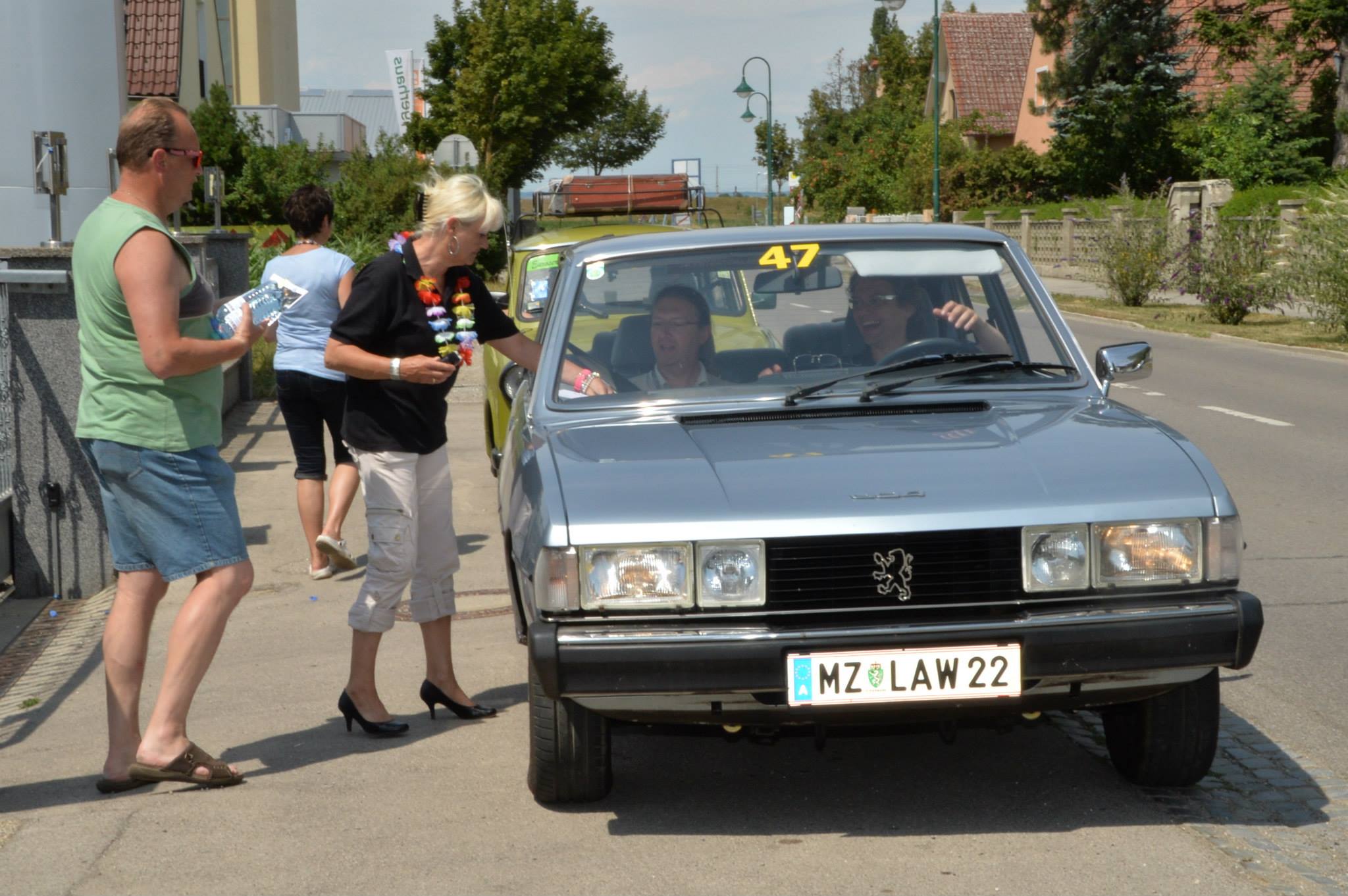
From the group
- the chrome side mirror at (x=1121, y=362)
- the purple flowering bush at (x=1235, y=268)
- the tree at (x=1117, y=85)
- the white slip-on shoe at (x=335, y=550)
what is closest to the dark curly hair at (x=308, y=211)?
the white slip-on shoe at (x=335, y=550)

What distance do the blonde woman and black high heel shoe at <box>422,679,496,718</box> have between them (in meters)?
0.12

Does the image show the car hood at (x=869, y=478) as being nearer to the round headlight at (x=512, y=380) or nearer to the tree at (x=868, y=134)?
the round headlight at (x=512, y=380)

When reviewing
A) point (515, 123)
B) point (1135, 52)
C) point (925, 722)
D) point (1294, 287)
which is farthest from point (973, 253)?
point (1135, 52)

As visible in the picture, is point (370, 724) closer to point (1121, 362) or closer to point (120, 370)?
point (120, 370)

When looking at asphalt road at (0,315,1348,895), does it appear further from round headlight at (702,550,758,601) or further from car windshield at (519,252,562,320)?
car windshield at (519,252,562,320)

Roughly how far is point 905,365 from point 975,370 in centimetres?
22

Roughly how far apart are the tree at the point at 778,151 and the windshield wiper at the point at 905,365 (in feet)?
270

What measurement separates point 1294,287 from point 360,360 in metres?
20.5

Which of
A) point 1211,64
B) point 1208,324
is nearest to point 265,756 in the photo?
point 1208,324

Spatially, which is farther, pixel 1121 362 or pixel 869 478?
pixel 1121 362

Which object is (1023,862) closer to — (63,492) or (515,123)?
(63,492)

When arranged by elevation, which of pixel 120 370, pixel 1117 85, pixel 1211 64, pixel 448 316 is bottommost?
pixel 120 370

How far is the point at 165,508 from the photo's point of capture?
4.65 m

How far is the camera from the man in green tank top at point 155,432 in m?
4.55
